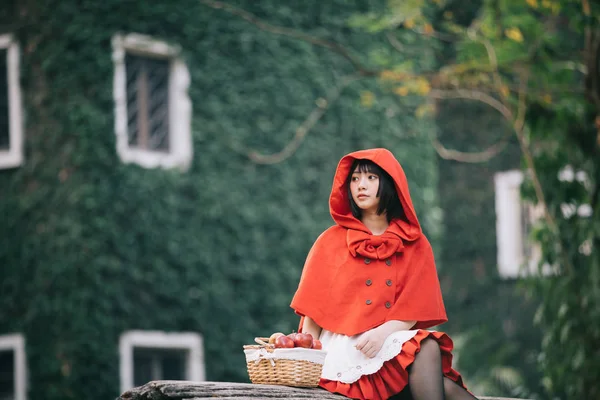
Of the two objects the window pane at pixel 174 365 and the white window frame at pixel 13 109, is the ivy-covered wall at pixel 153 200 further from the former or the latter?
the window pane at pixel 174 365

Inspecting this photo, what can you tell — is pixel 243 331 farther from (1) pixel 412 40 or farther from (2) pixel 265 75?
(1) pixel 412 40

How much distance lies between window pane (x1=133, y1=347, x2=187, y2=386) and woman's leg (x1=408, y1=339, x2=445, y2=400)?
7.30 metres

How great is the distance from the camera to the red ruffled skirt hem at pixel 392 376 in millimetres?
5184

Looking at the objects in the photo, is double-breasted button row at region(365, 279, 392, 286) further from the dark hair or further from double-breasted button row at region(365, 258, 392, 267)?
the dark hair

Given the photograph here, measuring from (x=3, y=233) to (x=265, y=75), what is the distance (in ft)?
11.7

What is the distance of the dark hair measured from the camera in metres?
5.61

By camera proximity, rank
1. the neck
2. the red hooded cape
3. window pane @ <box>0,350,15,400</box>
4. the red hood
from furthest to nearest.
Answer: window pane @ <box>0,350,15,400</box>
the neck
the red hood
the red hooded cape

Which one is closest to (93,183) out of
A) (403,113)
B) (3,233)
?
(3,233)

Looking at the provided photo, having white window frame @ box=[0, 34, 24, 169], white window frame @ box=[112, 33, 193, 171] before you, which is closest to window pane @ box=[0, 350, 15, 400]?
white window frame @ box=[0, 34, 24, 169]

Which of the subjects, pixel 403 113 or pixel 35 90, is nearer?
pixel 35 90

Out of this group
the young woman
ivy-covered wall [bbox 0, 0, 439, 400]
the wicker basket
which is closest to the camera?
the wicker basket

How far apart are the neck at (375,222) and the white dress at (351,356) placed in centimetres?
57

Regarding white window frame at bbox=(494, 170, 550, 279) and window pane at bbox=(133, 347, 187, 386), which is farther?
white window frame at bbox=(494, 170, 550, 279)

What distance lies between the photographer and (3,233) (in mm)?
12148
